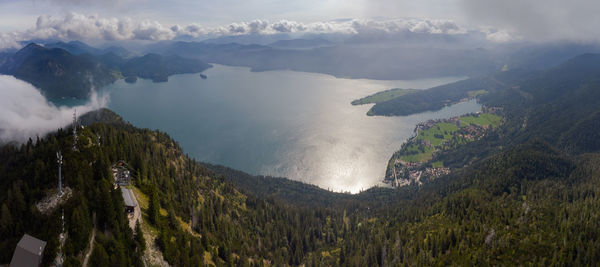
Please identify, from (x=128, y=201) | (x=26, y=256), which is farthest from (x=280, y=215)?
(x=26, y=256)

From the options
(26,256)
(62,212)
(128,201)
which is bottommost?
(26,256)

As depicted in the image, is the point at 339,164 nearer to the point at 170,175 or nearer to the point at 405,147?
the point at 405,147

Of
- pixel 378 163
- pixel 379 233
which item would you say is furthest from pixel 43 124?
pixel 378 163

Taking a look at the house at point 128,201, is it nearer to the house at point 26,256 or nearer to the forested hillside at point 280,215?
the forested hillside at point 280,215

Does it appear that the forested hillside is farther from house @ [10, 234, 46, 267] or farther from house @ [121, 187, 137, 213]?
house @ [121, 187, 137, 213]

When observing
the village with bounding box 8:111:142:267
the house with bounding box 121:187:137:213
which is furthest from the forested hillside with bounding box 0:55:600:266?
the house with bounding box 121:187:137:213

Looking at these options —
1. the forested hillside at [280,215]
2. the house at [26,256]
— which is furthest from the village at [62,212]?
the forested hillside at [280,215]

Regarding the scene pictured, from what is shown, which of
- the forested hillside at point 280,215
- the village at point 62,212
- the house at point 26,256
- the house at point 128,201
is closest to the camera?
the house at point 26,256

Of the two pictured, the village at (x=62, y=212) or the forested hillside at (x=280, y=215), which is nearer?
the village at (x=62, y=212)

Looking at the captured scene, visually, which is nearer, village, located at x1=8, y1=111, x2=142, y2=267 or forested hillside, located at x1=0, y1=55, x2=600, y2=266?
village, located at x1=8, y1=111, x2=142, y2=267

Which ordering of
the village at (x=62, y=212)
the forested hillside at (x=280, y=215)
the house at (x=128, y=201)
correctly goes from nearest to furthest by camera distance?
the village at (x=62, y=212) < the forested hillside at (x=280, y=215) < the house at (x=128, y=201)

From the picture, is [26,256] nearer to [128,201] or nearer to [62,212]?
[62,212]
